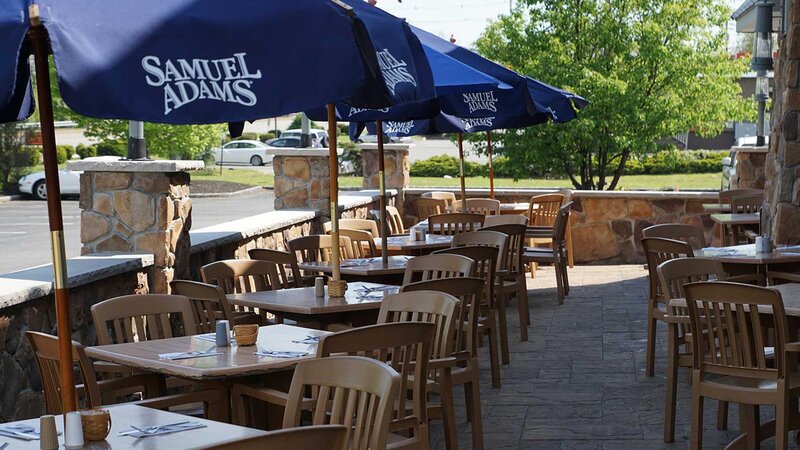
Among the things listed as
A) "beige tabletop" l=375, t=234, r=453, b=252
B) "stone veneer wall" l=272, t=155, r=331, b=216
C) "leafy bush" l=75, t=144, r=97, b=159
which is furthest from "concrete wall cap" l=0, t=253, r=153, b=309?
"leafy bush" l=75, t=144, r=97, b=159

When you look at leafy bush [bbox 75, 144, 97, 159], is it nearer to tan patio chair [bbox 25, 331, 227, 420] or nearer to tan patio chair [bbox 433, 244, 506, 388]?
tan patio chair [bbox 433, 244, 506, 388]

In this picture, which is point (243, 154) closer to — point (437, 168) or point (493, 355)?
point (437, 168)

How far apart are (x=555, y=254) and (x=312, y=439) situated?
8682mm

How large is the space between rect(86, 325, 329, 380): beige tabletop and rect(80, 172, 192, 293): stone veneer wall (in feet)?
7.19

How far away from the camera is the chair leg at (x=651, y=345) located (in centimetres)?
759

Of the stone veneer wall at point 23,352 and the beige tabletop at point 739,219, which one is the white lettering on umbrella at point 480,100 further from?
the beige tabletop at point 739,219

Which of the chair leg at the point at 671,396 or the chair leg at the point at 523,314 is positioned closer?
the chair leg at the point at 671,396

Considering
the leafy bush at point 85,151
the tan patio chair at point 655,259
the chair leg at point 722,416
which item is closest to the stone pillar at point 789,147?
the tan patio chair at point 655,259

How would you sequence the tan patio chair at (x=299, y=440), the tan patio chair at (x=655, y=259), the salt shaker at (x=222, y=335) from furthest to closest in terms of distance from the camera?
the tan patio chair at (x=655, y=259), the salt shaker at (x=222, y=335), the tan patio chair at (x=299, y=440)

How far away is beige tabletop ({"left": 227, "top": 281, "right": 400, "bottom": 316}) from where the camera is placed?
6.12 m

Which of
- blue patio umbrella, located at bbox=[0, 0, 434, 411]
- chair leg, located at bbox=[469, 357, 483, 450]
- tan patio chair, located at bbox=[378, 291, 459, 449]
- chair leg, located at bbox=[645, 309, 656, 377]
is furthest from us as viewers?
chair leg, located at bbox=[645, 309, 656, 377]

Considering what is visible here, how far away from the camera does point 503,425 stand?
21.8ft

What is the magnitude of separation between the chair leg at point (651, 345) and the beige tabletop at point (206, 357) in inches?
120

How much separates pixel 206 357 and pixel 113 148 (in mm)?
31065
